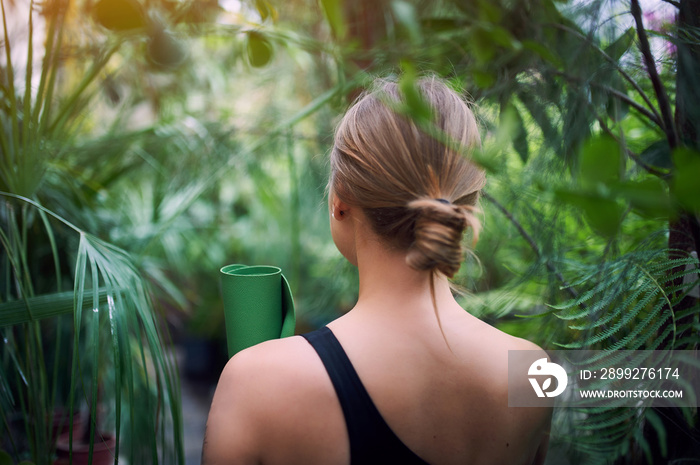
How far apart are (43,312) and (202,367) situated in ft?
7.29

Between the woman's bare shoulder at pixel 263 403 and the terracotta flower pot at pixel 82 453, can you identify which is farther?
the terracotta flower pot at pixel 82 453

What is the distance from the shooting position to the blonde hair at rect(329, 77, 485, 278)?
563mm

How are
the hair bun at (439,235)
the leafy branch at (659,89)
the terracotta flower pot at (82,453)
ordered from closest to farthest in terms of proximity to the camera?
the hair bun at (439,235), the leafy branch at (659,89), the terracotta flower pot at (82,453)

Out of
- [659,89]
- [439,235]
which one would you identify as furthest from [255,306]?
[659,89]

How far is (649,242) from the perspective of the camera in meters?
0.74

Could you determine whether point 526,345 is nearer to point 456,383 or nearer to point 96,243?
point 456,383

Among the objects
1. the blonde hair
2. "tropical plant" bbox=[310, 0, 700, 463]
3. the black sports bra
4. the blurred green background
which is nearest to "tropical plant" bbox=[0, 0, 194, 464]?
the blurred green background

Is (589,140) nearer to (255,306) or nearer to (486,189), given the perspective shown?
(255,306)

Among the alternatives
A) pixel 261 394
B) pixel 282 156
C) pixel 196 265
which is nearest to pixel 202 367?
pixel 196 265

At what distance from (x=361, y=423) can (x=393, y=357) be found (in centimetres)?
9

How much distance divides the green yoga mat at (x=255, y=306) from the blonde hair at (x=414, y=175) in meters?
0.16

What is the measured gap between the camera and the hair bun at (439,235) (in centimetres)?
55

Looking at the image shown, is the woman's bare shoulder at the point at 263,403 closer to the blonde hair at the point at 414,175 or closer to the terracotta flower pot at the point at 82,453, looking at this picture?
the blonde hair at the point at 414,175

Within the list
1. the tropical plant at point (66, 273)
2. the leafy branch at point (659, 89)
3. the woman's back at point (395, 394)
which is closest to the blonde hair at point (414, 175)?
the woman's back at point (395, 394)
